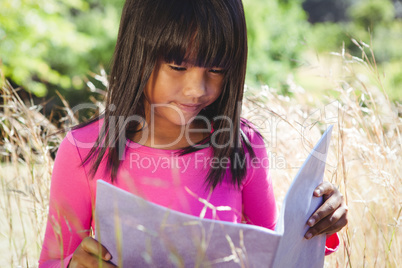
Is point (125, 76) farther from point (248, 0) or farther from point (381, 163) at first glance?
point (248, 0)

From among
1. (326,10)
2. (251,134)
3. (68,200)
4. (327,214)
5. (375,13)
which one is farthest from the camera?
(326,10)

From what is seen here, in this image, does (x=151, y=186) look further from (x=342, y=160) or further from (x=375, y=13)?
(x=375, y=13)

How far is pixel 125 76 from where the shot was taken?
3.94ft

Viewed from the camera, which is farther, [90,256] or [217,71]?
[217,71]

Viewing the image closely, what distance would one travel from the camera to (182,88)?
3.65ft

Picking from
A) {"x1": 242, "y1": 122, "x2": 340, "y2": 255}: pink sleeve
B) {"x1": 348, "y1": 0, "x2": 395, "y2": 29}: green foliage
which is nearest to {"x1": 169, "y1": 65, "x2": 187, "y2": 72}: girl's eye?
{"x1": 242, "y1": 122, "x2": 340, "y2": 255}: pink sleeve

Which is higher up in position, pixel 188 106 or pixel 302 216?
pixel 188 106

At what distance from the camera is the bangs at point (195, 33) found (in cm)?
109

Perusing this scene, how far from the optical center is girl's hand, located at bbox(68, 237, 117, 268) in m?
0.85

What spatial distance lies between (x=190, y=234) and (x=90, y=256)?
233mm

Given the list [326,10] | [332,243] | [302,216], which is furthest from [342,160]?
[326,10]

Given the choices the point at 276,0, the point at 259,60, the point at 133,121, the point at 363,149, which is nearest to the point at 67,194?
the point at 133,121

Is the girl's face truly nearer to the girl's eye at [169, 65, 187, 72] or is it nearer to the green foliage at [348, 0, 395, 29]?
the girl's eye at [169, 65, 187, 72]

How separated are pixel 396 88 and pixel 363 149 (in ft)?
20.6
